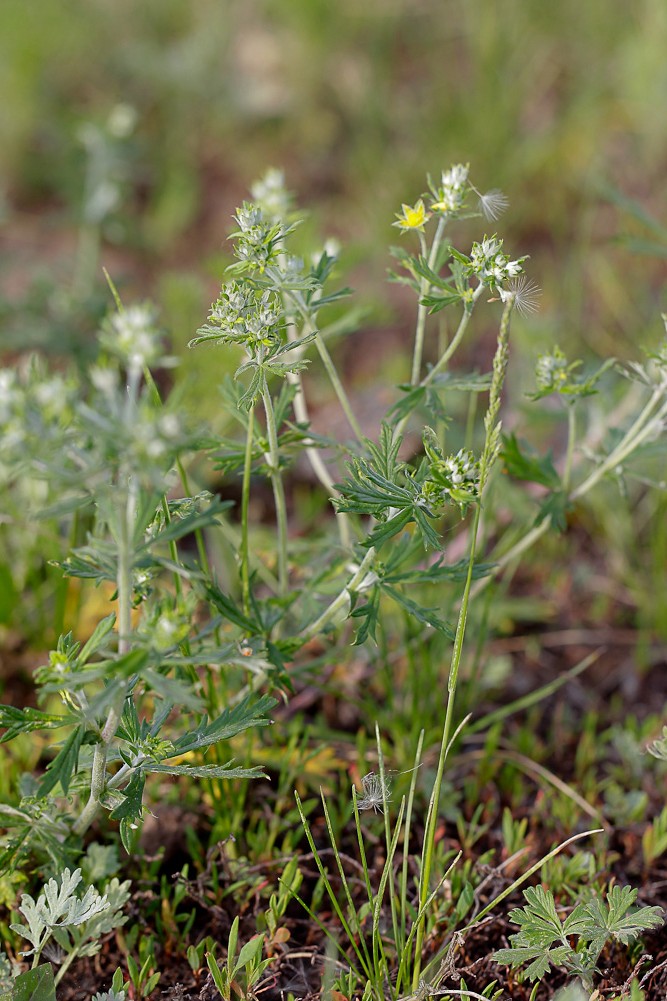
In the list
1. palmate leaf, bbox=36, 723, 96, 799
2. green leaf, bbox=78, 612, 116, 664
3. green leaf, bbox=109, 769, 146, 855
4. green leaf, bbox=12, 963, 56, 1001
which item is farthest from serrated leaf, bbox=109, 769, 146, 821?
green leaf, bbox=12, 963, 56, 1001

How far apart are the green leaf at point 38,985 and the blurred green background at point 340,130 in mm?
2479

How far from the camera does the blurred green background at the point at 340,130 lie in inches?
154

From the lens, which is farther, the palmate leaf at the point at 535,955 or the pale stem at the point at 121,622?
the palmate leaf at the point at 535,955

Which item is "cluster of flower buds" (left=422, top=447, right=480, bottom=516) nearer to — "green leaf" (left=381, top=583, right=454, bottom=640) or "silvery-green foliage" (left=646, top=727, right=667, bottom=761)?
"green leaf" (left=381, top=583, right=454, bottom=640)

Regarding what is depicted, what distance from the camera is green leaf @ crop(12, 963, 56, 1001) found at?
1.63m

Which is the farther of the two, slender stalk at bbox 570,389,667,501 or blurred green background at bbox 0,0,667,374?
blurred green background at bbox 0,0,667,374

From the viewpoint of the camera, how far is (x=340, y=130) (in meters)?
4.66

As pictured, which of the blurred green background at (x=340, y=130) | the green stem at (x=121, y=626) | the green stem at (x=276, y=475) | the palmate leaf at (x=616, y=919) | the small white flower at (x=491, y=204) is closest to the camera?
the green stem at (x=121, y=626)

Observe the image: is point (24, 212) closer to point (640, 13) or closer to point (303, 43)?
point (303, 43)

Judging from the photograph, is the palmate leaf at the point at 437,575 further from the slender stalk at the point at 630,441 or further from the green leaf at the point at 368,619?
the slender stalk at the point at 630,441

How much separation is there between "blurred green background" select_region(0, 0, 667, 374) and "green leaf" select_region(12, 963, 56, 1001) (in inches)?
97.6

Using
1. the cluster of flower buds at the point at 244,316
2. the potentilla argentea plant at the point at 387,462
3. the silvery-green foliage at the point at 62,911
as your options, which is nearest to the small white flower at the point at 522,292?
the potentilla argentea plant at the point at 387,462

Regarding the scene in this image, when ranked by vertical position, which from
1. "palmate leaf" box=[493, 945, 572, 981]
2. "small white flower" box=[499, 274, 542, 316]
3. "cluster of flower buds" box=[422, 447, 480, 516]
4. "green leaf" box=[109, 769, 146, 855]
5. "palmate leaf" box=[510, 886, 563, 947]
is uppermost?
"small white flower" box=[499, 274, 542, 316]

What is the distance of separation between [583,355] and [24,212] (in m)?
2.92
